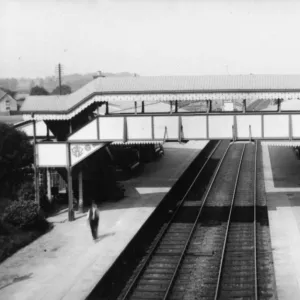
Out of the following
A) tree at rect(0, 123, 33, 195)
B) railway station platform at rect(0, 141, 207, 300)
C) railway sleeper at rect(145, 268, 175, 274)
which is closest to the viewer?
railway station platform at rect(0, 141, 207, 300)

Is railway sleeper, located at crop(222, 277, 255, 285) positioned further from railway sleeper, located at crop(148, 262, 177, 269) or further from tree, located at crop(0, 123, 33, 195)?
tree, located at crop(0, 123, 33, 195)

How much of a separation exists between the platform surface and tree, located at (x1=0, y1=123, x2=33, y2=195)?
9.40m

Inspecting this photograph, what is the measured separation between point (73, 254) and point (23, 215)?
2954 mm

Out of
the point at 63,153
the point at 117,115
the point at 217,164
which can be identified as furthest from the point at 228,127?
the point at 217,164

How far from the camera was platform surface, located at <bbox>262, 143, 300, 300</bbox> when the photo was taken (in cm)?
1287

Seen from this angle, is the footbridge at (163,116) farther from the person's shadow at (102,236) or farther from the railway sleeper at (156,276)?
the railway sleeper at (156,276)

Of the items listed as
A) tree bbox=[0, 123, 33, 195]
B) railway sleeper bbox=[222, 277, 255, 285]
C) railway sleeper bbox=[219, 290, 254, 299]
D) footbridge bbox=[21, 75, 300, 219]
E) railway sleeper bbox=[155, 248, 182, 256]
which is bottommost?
railway sleeper bbox=[219, 290, 254, 299]

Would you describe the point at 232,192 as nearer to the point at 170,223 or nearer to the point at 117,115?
the point at 170,223

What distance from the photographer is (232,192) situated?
2527 centimetres

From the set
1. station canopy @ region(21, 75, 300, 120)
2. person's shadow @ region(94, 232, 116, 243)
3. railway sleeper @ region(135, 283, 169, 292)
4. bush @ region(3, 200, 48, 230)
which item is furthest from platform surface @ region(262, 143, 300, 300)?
bush @ region(3, 200, 48, 230)

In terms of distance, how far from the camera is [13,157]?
67.8 ft

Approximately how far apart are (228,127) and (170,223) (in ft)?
13.5

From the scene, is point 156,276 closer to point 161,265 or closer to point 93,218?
point 161,265

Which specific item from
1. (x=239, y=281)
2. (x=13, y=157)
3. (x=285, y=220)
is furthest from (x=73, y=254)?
(x=285, y=220)
